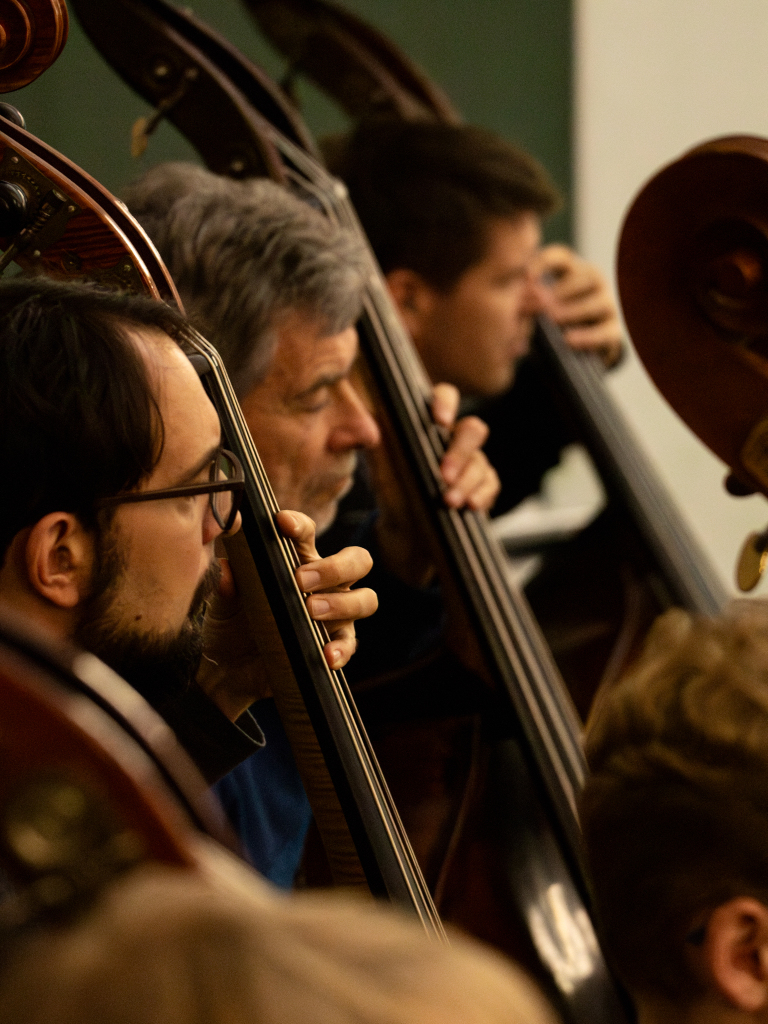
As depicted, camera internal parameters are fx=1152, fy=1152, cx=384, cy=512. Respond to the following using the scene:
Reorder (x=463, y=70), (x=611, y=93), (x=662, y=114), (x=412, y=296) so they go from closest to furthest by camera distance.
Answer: (x=412, y=296), (x=463, y=70), (x=611, y=93), (x=662, y=114)

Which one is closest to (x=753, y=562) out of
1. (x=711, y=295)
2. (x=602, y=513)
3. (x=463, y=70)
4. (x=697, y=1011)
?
(x=711, y=295)

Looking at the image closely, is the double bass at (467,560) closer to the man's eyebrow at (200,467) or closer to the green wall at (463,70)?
the green wall at (463,70)

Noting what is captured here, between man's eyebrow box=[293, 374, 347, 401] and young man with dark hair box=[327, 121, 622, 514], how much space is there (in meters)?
0.65

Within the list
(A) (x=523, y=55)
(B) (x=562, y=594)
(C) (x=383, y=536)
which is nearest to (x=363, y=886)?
(C) (x=383, y=536)

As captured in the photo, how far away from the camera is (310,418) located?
82cm

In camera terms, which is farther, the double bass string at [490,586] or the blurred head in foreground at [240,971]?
the double bass string at [490,586]

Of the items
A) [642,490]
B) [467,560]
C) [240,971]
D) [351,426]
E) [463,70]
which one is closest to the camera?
[240,971]

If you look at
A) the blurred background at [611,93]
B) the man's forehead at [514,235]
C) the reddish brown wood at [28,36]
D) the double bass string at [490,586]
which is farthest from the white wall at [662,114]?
the reddish brown wood at [28,36]

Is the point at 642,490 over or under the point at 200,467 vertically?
under

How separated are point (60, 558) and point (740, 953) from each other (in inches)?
15.0

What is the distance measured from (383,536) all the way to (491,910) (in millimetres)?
290

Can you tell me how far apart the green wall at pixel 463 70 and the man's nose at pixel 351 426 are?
0.22 m

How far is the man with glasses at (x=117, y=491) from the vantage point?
527mm

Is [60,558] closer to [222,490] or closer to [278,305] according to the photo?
[222,490]
